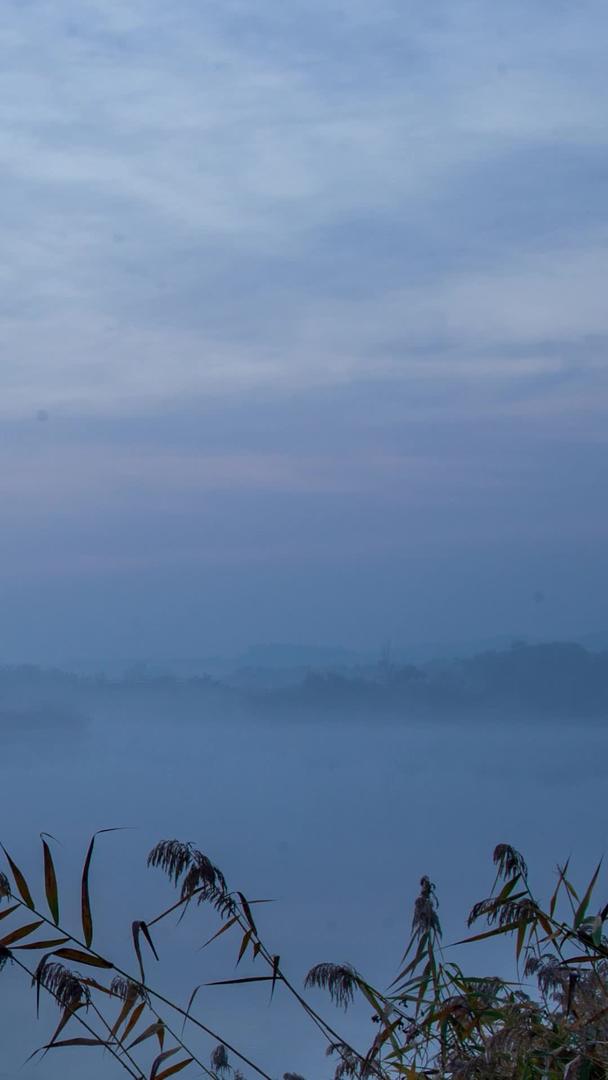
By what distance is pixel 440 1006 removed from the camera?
277cm

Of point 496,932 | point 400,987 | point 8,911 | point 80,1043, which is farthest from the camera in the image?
point 400,987

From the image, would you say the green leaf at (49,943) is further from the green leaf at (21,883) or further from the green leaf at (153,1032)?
the green leaf at (153,1032)

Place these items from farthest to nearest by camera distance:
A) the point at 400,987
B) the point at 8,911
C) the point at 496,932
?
the point at 400,987, the point at 496,932, the point at 8,911

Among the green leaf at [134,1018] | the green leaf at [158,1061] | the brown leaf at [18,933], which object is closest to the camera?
the brown leaf at [18,933]

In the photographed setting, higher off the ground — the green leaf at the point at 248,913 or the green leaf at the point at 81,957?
the green leaf at the point at 248,913

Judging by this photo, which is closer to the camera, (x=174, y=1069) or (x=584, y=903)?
(x=174, y=1069)

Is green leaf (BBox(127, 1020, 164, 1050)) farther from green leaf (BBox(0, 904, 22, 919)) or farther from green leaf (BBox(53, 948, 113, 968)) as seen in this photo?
green leaf (BBox(0, 904, 22, 919))

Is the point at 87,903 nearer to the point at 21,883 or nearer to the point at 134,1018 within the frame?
the point at 21,883

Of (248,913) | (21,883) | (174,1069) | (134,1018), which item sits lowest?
(174,1069)

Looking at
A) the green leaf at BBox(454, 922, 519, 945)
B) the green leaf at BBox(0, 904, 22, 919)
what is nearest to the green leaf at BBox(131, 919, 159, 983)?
the green leaf at BBox(0, 904, 22, 919)

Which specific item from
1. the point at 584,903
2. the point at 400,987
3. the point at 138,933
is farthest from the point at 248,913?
the point at 584,903

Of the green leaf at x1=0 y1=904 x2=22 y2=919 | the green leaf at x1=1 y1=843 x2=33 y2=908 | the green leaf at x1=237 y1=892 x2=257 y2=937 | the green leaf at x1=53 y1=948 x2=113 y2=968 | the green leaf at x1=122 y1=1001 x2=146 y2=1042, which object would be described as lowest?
the green leaf at x1=122 y1=1001 x2=146 y2=1042

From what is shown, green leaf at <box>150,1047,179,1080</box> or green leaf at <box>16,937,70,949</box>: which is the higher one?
green leaf at <box>16,937,70,949</box>

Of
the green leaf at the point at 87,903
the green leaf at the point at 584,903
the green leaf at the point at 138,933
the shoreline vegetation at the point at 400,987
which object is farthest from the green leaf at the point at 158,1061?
the green leaf at the point at 584,903
